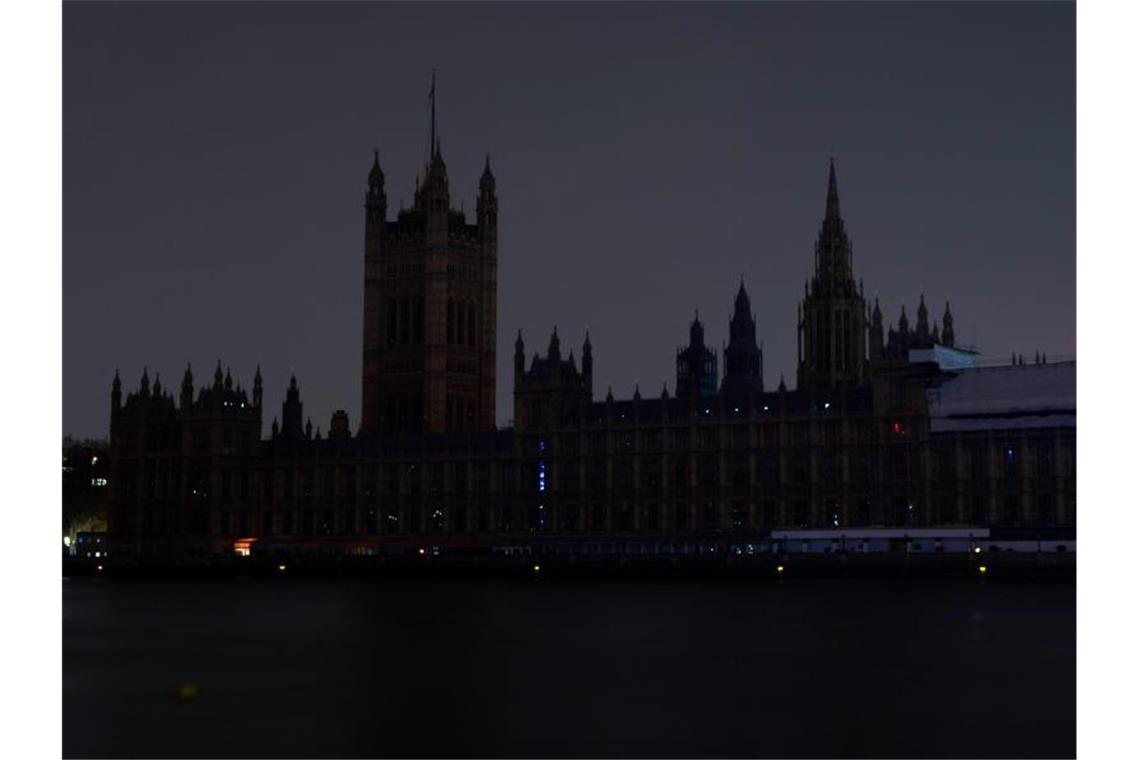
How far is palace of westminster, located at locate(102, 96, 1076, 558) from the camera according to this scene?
4776 inches

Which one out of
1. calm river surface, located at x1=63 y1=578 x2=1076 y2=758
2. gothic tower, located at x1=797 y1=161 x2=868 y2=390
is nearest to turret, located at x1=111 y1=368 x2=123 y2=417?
gothic tower, located at x1=797 y1=161 x2=868 y2=390

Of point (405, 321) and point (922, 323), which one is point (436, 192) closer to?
point (405, 321)

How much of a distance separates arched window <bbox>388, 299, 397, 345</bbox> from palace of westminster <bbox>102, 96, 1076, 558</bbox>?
202 mm

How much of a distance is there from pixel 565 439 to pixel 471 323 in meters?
47.5

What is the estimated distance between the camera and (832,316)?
156 m

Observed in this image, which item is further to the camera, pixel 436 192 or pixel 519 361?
pixel 436 192

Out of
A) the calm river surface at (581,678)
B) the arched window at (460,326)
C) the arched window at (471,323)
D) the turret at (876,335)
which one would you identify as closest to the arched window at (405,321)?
the arched window at (460,326)

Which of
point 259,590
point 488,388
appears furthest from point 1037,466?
point 488,388

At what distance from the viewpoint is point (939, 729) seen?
34.9 m

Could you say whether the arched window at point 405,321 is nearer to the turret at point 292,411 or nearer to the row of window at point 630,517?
the turret at point 292,411

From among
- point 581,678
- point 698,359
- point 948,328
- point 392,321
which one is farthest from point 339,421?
point 581,678

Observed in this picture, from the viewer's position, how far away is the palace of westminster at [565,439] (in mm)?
121312
